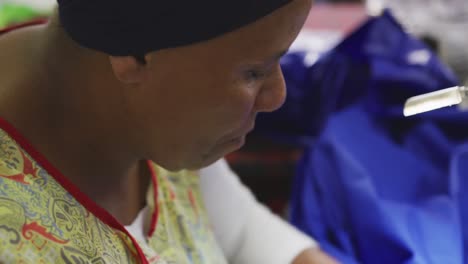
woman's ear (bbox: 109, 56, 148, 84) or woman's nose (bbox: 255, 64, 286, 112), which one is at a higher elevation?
woman's ear (bbox: 109, 56, 148, 84)

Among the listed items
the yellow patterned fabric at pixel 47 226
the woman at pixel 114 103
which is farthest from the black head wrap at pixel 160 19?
the yellow patterned fabric at pixel 47 226

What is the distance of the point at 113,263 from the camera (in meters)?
0.67

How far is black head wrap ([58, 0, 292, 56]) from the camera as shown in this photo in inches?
22.9

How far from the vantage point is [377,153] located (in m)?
1.18

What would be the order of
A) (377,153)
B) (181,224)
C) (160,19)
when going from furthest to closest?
(377,153) → (181,224) → (160,19)

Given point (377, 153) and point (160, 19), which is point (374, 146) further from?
point (160, 19)

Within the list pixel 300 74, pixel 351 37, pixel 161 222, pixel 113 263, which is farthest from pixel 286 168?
pixel 113 263

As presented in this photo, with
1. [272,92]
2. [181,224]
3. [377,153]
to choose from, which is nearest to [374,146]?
[377,153]

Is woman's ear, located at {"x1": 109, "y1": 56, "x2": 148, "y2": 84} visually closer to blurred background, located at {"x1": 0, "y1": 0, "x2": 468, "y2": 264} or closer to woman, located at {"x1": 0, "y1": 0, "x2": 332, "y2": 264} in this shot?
woman, located at {"x1": 0, "y1": 0, "x2": 332, "y2": 264}

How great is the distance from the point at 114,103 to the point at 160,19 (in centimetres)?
13

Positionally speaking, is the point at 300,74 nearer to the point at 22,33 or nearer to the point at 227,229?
the point at 227,229

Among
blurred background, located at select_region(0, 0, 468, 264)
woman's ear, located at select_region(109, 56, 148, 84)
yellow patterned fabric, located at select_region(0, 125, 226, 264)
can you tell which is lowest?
blurred background, located at select_region(0, 0, 468, 264)

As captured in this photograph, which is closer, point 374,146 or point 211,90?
point 211,90

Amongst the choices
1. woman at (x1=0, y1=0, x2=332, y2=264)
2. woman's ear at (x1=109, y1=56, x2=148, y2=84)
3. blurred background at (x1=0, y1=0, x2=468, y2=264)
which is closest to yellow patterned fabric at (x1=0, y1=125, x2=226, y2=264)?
woman at (x1=0, y1=0, x2=332, y2=264)
